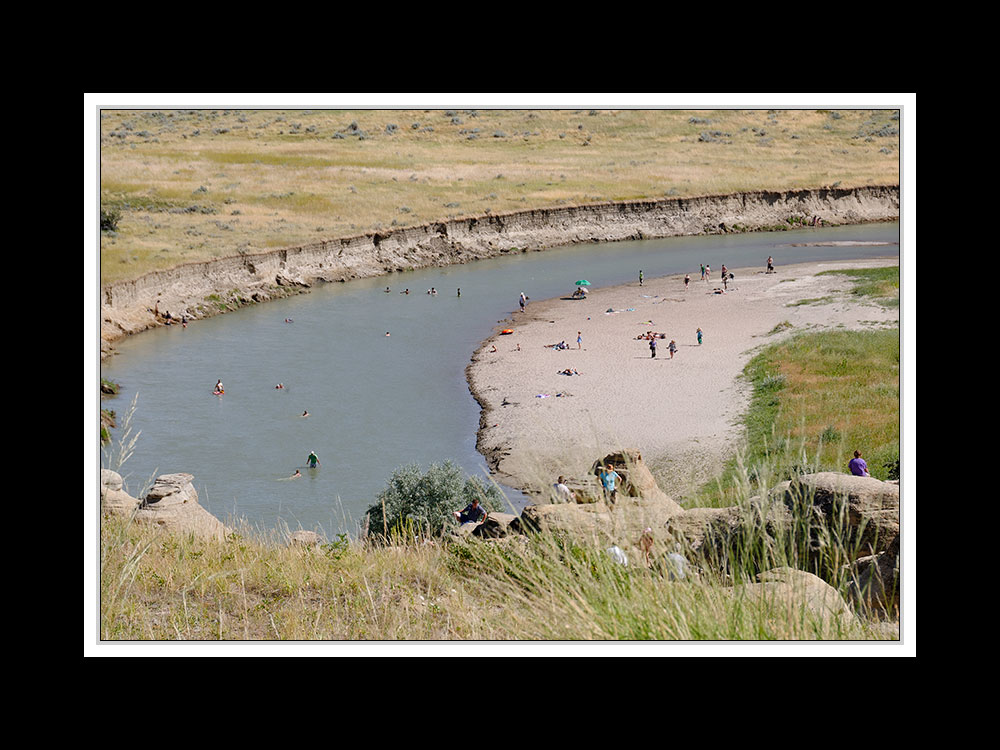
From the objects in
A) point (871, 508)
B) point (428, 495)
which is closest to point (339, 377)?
point (428, 495)

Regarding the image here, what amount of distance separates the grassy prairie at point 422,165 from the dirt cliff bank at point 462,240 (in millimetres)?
933

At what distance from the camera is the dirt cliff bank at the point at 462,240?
4959 cm

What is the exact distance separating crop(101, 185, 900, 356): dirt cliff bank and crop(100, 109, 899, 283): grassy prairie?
933 mm

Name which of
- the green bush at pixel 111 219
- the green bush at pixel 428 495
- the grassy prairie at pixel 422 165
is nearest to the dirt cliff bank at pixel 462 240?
the grassy prairie at pixel 422 165

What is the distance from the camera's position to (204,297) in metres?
50.5

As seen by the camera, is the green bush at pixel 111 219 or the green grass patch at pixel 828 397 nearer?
the green grass patch at pixel 828 397

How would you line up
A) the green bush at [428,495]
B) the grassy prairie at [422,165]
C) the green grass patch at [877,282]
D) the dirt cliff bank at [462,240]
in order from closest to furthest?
the green bush at [428,495]
the green grass patch at [877,282]
the dirt cliff bank at [462,240]
the grassy prairie at [422,165]

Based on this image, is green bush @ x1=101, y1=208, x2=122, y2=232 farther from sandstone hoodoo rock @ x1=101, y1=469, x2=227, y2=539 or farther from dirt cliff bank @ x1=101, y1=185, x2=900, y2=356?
sandstone hoodoo rock @ x1=101, y1=469, x2=227, y2=539

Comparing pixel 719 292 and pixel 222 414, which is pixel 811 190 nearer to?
pixel 719 292

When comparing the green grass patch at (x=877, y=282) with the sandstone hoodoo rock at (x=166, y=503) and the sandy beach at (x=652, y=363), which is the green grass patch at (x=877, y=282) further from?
the sandstone hoodoo rock at (x=166, y=503)

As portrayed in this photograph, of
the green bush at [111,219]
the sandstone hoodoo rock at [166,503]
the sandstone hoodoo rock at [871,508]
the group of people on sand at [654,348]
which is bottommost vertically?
the sandstone hoodoo rock at [166,503]

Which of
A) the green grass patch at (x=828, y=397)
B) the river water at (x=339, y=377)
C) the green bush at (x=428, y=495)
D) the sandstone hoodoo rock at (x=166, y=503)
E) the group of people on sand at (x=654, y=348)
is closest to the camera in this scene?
the sandstone hoodoo rock at (x=166, y=503)

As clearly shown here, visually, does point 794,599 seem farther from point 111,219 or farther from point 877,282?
point 111,219
